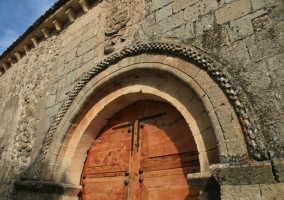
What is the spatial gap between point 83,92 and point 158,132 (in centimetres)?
126

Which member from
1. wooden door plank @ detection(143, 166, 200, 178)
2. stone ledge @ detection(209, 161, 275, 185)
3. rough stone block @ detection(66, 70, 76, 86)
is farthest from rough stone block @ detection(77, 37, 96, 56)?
stone ledge @ detection(209, 161, 275, 185)

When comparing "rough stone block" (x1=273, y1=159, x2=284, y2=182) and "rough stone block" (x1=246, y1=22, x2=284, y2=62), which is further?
"rough stone block" (x1=246, y1=22, x2=284, y2=62)

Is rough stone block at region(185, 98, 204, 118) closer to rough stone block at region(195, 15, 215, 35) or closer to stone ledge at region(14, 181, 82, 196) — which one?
rough stone block at region(195, 15, 215, 35)

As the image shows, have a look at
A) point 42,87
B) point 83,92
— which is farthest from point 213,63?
point 42,87

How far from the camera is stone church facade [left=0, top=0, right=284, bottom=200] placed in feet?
6.30

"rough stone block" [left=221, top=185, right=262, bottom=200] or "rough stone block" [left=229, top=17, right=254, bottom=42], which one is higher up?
"rough stone block" [left=229, top=17, right=254, bottom=42]

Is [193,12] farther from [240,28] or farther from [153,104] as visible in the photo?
[153,104]

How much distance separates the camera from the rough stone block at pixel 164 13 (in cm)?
303

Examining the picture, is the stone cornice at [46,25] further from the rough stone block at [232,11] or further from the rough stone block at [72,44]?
the rough stone block at [232,11]

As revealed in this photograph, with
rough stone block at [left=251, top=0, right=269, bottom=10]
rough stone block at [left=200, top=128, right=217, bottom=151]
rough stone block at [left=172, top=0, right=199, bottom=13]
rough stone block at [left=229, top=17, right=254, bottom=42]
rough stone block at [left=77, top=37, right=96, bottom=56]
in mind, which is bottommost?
rough stone block at [left=200, top=128, right=217, bottom=151]

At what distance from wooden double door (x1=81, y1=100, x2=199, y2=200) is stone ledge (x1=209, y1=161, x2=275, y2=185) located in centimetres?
58

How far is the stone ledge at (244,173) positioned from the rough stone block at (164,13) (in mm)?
1968

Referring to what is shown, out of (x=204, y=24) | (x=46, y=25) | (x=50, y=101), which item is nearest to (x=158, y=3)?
(x=204, y=24)

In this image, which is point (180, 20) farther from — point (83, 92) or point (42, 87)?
point (42, 87)
